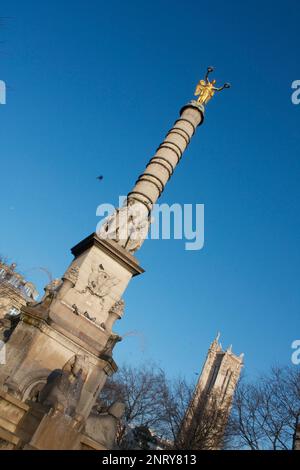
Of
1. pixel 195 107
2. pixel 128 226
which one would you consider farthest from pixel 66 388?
pixel 195 107

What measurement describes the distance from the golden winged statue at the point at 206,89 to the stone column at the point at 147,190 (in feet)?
5.81

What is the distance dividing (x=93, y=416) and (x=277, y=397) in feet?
56.1

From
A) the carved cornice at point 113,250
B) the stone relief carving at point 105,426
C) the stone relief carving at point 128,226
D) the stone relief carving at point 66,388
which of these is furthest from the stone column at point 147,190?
the stone relief carving at point 105,426

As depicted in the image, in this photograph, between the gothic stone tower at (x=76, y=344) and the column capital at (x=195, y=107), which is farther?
the column capital at (x=195, y=107)

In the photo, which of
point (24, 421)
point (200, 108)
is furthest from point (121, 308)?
point (200, 108)

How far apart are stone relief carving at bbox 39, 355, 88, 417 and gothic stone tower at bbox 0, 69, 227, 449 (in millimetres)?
18

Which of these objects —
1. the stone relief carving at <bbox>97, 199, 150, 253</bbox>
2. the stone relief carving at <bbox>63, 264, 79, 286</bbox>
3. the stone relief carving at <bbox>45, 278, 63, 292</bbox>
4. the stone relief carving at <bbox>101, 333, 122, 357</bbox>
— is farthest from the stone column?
the stone relief carving at <bbox>101, 333, 122, 357</bbox>

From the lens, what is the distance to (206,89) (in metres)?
19.3

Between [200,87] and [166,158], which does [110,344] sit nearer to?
[166,158]

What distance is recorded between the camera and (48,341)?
9539mm

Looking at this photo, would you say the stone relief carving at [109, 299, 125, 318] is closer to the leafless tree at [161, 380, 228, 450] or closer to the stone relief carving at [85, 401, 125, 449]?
the stone relief carving at [85, 401, 125, 449]

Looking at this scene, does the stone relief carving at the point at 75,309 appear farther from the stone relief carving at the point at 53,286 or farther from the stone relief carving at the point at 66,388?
the stone relief carving at the point at 66,388

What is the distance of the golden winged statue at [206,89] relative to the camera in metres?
19.0
